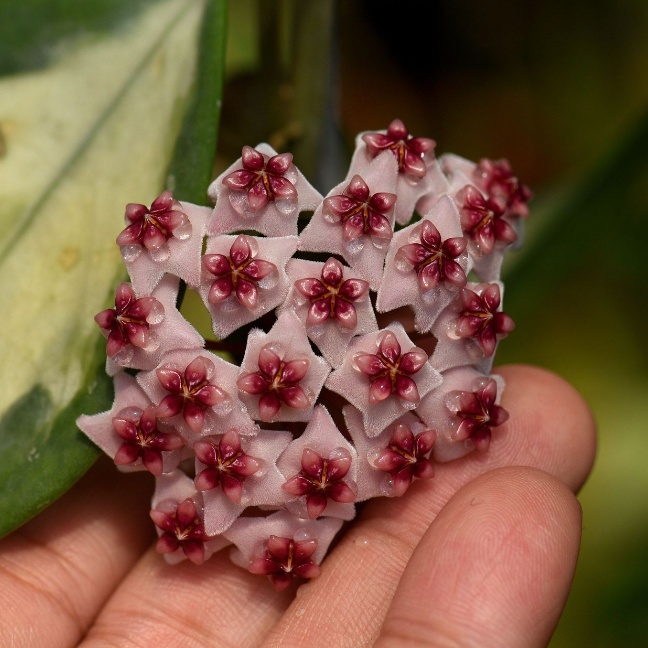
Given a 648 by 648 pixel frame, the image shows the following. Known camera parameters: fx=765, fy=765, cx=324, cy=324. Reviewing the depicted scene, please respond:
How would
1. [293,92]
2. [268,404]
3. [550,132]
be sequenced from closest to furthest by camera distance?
[268,404]
[293,92]
[550,132]

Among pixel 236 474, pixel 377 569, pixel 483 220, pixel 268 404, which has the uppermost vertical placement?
pixel 483 220

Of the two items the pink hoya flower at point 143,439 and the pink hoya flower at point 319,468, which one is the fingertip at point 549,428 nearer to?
the pink hoya flower at point 319,468

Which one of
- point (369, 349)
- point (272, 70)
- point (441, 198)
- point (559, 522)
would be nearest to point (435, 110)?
point (272, 70)

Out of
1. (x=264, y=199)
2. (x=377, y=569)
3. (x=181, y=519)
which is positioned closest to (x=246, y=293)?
(x=264, y=199)

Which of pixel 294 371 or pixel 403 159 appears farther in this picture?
pixel 403 159

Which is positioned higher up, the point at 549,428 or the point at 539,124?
the point at 539,124

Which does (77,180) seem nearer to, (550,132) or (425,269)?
(425,269)

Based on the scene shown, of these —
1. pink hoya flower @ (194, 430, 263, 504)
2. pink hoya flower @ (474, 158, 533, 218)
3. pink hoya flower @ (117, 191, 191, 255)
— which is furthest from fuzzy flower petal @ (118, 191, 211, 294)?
pink hoya flower @ (474, 158, 533, 218)

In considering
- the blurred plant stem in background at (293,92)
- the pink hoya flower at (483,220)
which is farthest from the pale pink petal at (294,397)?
the blurred plant stem in background at (293,92)
